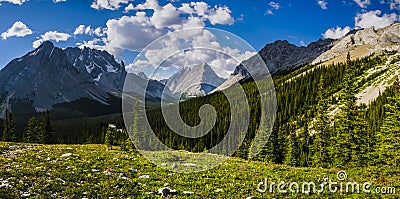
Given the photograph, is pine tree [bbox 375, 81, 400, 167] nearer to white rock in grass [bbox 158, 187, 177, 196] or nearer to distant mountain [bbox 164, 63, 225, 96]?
distant mountain [bbox 164, 63, 225, 96]

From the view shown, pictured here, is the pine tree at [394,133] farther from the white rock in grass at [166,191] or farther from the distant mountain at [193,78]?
the white rock in grass at [166,191]

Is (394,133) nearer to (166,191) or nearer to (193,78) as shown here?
(193,78)

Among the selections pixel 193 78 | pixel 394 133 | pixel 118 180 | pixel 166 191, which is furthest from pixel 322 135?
pixel 118 180

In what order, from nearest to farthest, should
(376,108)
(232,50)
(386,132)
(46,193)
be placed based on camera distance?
(46,193) → (232,50) → (386,132) → (376,108)

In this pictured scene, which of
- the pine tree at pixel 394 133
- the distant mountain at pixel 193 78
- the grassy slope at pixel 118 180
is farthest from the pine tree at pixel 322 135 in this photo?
the distant mountain at pixel 193 78

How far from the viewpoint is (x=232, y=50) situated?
531 inches

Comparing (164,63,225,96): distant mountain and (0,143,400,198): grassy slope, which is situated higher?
(164,63,225,96): distant mountain

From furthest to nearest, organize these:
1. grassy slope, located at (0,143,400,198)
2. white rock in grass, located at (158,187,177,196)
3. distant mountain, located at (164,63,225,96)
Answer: distant mountain, located at (164,63,225,96), white rock in grass, located at (158,187,177,196), grassy slope, located at (0,143,400,198)

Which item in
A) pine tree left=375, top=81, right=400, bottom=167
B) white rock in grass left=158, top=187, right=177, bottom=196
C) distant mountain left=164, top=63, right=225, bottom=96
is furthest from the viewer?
pine tree left=375, top=81, right=400, bottom=167

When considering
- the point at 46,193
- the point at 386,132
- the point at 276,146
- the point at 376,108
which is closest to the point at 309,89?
the point at 376,108

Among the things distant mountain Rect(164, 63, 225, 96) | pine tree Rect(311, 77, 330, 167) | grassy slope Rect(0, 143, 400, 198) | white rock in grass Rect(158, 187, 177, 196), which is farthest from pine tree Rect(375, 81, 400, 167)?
white rock in grass Rect(158, 187, 177, 196)

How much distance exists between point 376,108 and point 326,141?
7817 cm

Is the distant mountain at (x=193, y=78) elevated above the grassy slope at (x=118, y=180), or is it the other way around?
the distant mountain at (x=193, y=78)

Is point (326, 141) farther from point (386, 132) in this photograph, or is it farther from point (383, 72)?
point (383, 72)
